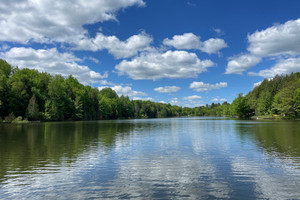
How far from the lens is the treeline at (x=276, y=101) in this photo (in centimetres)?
9650

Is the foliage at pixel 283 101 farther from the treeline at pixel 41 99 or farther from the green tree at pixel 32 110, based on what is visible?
the green tree at pixel 32 110

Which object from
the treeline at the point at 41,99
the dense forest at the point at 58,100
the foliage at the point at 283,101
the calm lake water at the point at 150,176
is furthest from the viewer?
the foliage at the point at 283,101

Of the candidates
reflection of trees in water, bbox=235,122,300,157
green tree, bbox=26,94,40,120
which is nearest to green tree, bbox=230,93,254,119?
reflection of trees in water, bbox=235,122,300,157

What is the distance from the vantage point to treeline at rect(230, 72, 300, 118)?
317 ft

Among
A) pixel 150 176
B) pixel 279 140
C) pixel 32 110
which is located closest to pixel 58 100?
pixel 32 110

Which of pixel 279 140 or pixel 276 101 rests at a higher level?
pixel 276 101

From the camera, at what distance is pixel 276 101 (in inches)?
4245

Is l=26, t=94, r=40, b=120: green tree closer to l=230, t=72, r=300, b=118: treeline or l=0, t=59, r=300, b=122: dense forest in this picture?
l=0, t=59, r=300, b=122: dense forest

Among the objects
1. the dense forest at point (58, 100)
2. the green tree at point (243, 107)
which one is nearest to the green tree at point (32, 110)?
the dense forest at point (58, 100)

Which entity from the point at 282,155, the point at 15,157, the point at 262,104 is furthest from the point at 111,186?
the point at 262,104

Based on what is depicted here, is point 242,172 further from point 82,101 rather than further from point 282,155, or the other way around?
point 82,101

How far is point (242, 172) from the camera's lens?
12.8 meters

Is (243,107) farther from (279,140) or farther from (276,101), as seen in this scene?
(279,140)

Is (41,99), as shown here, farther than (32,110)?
Yes
